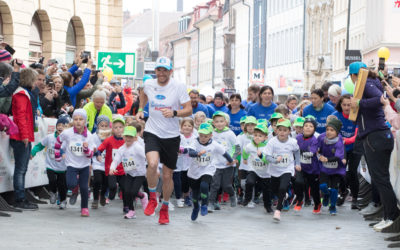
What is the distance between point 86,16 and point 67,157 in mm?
19309

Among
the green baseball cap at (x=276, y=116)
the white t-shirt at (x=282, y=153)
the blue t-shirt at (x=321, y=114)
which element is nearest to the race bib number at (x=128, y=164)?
the white t-shirt at (x=282, y=153)

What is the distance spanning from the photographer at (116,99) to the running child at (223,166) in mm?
3422

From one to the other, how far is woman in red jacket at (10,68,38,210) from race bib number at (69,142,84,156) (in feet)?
1.75

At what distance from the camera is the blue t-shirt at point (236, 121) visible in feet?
60.4

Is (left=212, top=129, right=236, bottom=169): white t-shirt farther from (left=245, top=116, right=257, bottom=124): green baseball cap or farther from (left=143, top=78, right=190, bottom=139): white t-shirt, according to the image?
(left=143, top=78, right=190, bottom=139): white t-shirt

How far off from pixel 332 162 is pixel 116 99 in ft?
21.9

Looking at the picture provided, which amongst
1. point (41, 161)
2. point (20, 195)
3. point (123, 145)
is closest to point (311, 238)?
point (123, 145)

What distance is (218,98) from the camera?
62.4 feet

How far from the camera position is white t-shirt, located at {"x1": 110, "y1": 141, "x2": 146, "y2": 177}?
545 inches

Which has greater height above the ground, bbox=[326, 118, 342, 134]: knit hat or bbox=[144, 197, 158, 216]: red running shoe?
bbox=[326, 118, 342, 134]: knit hat

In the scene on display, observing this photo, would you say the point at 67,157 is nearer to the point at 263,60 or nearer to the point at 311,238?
the point at 311,238

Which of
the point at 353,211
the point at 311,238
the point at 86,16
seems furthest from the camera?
the point at 86,16

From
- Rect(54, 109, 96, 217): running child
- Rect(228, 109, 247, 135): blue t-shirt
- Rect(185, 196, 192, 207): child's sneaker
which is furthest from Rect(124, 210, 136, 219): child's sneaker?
Rect(228, 109, 247, 135): blue t-shirt

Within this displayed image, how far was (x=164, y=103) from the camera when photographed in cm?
1270
